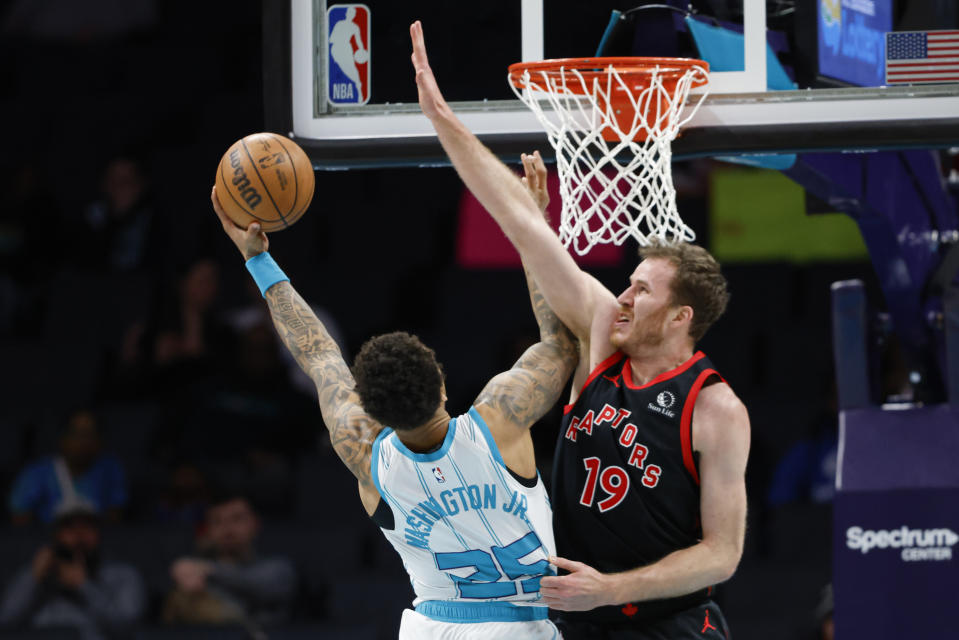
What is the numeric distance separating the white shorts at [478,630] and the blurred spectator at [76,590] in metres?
4.02

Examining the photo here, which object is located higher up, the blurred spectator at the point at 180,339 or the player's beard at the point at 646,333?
the player's beard at the point at 646,333

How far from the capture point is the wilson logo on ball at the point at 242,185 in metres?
3.87

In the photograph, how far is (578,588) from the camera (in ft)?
10.7

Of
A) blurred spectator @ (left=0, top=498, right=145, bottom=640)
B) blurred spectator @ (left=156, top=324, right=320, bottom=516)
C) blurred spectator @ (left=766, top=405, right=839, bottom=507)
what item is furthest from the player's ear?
blurred spectator @ (left=156, top=324, right=320, bottom=516)

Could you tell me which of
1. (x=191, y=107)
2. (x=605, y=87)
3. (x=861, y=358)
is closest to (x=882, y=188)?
(x=861, y=358)

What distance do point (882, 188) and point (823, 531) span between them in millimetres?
3375

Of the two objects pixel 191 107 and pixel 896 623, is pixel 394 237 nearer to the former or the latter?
pixel 191 107

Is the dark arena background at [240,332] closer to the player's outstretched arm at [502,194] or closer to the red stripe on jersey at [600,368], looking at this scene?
the red stripe on jersey at [600,368]

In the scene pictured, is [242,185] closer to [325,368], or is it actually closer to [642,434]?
[325,368]

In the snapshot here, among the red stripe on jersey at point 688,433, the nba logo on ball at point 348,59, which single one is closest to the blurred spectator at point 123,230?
the nba logo on ball at point 348,59

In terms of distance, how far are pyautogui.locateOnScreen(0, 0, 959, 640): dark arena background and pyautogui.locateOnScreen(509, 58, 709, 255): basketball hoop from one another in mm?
1592

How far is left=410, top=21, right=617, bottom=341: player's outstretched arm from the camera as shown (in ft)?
11.8

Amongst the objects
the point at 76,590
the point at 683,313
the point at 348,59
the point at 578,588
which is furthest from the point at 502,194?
the point at 76,590

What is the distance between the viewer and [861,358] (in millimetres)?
5152
